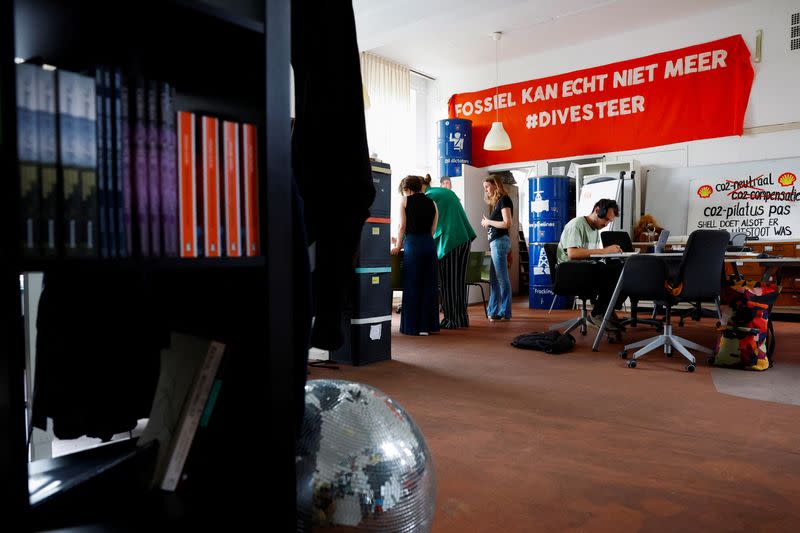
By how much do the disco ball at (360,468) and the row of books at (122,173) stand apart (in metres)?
0.40

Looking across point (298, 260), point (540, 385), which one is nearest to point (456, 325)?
point (540, 385)

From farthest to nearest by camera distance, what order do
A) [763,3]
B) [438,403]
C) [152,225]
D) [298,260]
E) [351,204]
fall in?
1. [763,3]
2. [438,403]
3. [351,204]
4. [298,260]
5. [152,225]

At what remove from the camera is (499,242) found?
5.76 metres

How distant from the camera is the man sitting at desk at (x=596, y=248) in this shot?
431 centimetres

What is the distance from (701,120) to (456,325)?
4.03 m

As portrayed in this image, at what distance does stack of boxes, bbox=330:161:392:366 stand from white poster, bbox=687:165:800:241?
4.54 m

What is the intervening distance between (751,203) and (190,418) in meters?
6.96

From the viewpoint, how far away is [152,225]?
75 cm

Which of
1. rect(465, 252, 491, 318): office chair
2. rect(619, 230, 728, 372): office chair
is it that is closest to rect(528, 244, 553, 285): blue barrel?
rect(465, 252, 491, 318): office chair

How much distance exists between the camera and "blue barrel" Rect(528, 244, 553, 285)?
705cm

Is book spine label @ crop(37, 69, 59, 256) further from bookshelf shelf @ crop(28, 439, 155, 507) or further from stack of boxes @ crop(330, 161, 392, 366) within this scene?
stack of boxes @ crop(330, 161, 392, 366)

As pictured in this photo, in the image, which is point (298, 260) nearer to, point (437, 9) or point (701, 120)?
point (437, 9)

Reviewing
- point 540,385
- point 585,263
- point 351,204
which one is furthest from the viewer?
point 585,263

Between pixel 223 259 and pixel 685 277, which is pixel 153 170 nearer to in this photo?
pixel 223 259
